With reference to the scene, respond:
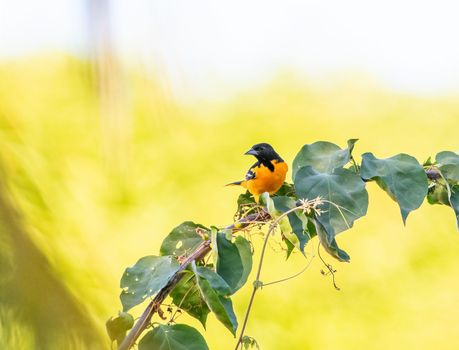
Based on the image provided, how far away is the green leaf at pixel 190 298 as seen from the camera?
2.39 ft

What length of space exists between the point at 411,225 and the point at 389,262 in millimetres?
210

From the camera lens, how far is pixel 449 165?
2.63 ft

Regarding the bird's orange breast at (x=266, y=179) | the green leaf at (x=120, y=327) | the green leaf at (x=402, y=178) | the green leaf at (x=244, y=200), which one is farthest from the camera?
the bird's orange breast at (x=266, y=179)

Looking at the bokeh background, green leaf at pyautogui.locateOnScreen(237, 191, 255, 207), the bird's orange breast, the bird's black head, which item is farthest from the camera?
the bokeh background

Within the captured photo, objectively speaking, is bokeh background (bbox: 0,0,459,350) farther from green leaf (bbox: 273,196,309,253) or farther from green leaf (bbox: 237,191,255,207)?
green leaf (bbox: 273,196,309,253)

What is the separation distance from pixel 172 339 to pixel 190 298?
68mm

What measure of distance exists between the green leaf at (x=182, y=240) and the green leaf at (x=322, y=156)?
0.42ft

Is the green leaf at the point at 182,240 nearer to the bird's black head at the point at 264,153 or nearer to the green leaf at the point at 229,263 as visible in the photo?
the green leaf at the point at 229,263

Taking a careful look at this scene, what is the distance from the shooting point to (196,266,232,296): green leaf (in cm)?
67

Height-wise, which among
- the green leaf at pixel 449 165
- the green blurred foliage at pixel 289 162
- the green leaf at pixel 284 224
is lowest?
the green blurred foliage at pixel 289 162

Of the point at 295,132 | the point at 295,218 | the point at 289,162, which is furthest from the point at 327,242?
the point at 295,132

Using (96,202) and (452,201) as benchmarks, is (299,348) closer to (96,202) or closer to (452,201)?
(96,202)

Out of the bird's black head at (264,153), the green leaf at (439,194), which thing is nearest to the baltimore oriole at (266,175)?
the bird's black head at (264,153)

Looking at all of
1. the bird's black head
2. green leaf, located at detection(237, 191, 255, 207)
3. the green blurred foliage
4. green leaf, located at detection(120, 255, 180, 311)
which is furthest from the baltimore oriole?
the green blurred foliage
